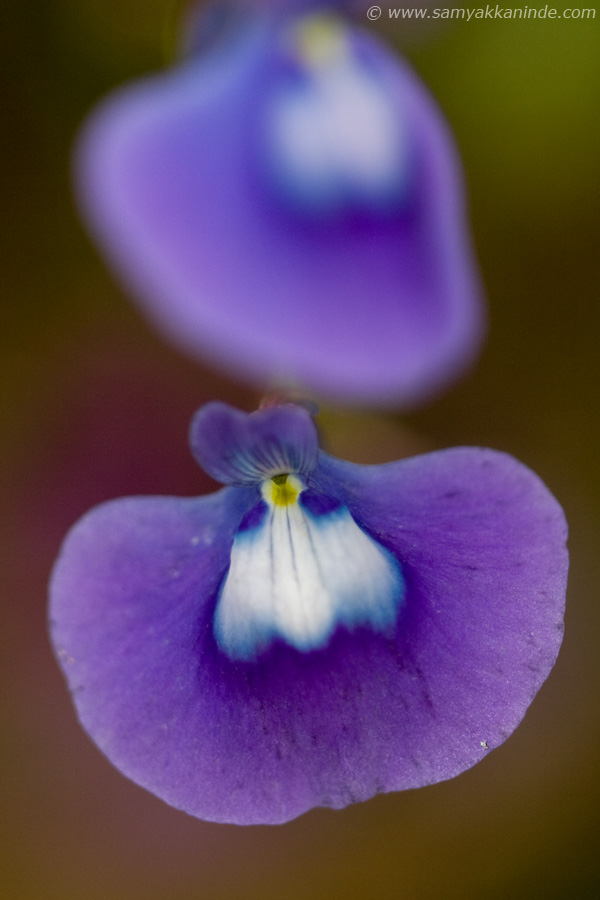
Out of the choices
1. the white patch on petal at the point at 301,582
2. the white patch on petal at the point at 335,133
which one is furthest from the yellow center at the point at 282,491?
the white patch on petal at the point at 335,133

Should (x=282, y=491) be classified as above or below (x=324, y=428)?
below

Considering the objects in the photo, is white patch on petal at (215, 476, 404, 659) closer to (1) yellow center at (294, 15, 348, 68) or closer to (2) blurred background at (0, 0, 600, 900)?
(1) yellow center at (294, 15, 348, 68)

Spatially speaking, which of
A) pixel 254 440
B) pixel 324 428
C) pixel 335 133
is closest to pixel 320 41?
pixel 335 133

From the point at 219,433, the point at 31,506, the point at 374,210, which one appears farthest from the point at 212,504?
the point at 31,506

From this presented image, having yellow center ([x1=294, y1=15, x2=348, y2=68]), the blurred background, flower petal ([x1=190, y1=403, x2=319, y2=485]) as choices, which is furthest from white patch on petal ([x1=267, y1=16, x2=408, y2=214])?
the blurred background

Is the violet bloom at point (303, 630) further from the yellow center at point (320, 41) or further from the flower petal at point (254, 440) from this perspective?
the yellow center at point (320, 41)

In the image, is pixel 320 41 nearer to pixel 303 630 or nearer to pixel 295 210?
pixel 295 210
